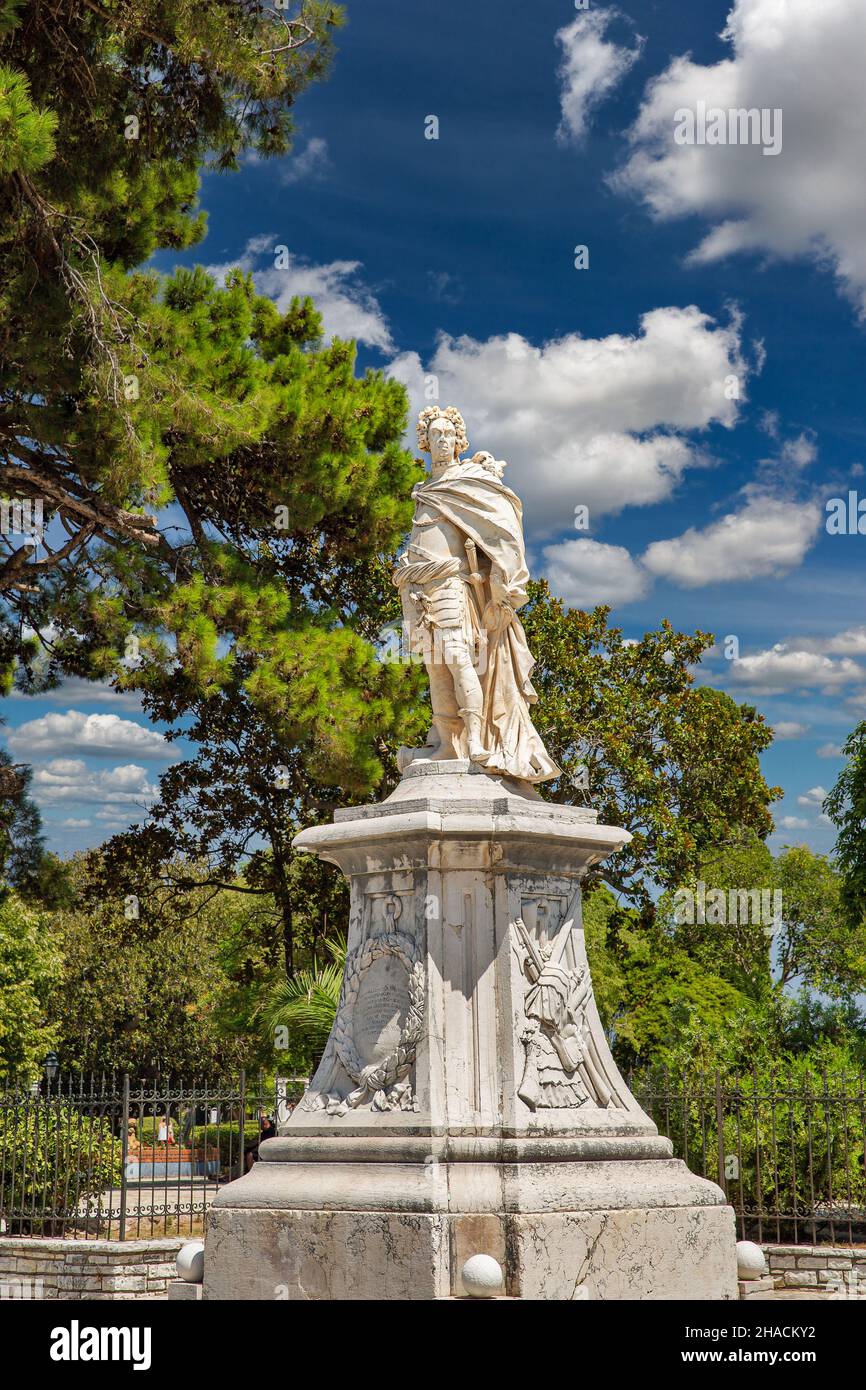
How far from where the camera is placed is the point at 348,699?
16156mm

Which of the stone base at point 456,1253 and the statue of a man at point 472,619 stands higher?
the statue of a man at point 472,619

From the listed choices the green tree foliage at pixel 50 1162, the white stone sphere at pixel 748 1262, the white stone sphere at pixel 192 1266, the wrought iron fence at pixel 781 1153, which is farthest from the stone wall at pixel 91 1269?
the white stone sphere at pixel 748 1262

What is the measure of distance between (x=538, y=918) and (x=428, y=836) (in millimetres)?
713

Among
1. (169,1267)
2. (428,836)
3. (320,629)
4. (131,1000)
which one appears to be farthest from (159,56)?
(131,1000)

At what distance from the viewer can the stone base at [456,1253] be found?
6.15 meters

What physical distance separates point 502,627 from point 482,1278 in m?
3.25

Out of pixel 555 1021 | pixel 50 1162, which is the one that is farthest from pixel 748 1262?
pixel 50 1162

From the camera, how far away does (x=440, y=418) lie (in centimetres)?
792

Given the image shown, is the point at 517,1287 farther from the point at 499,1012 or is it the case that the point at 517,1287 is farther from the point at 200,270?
the point at 200,270

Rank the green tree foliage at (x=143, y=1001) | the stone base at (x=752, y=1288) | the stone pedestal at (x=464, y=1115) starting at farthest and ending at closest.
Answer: the green tree foliage at (x=143, y=1001), the stone base at (x=752, y=1288), the stone pedestal at (x=464, y=1115)

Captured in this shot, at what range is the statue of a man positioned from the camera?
748 centimetres

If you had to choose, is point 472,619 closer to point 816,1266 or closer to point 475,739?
point 475,739

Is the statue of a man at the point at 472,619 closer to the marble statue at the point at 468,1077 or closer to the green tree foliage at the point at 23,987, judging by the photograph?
the marble statue at the point at 468,1077

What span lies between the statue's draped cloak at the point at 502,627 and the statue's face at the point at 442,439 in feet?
0.71
